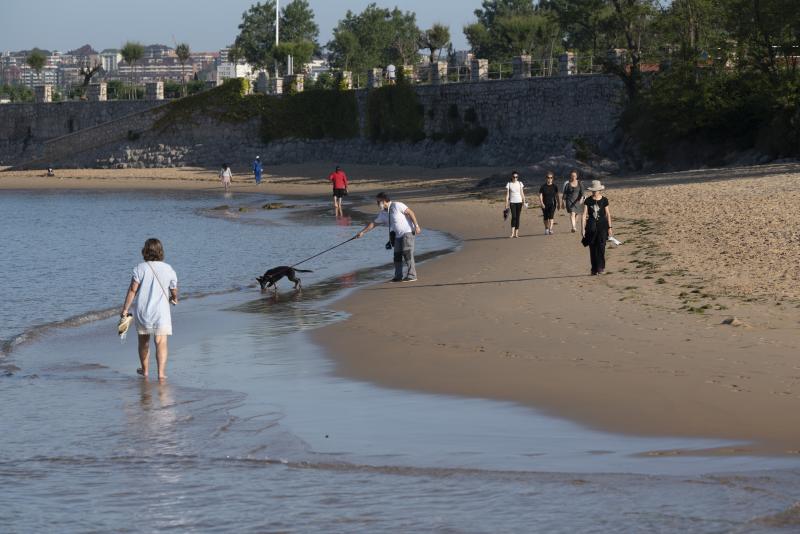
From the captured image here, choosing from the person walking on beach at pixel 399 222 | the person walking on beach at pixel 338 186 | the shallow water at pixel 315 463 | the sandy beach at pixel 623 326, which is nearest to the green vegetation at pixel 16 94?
the person walking on beach at pixel 338 186

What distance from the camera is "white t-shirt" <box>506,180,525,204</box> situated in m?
23.0

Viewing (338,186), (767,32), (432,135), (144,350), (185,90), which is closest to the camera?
(144,350)

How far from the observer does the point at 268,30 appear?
112 metres

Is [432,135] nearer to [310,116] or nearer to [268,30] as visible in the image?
[310,116]

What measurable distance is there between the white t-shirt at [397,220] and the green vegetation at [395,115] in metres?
37.9

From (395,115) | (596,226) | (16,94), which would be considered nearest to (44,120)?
(395,115)

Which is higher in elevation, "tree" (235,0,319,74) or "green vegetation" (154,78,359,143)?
"tree" (235,0,319,74)

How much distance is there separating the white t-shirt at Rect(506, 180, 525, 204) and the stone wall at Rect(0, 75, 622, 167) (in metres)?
22.7

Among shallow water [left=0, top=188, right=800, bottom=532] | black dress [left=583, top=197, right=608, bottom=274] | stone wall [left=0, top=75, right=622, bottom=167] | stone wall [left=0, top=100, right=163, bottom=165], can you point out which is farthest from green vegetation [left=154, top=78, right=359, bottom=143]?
shallow water [left=0, top=188, right=800, bottom=532]

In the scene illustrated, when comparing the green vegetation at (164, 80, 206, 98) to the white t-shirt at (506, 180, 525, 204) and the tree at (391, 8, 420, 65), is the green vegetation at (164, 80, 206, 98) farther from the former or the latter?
the white t-shirt at (506, 180, 525, 204)

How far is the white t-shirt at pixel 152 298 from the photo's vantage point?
1121 cm

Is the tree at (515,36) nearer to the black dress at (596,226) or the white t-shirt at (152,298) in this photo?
the black dress at (596,226)

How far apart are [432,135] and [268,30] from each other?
60.8m

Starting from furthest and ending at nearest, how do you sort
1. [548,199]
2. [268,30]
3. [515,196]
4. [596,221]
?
1. [268,30]
2. [548,199]
3. [515,196]
4. [596,221]
